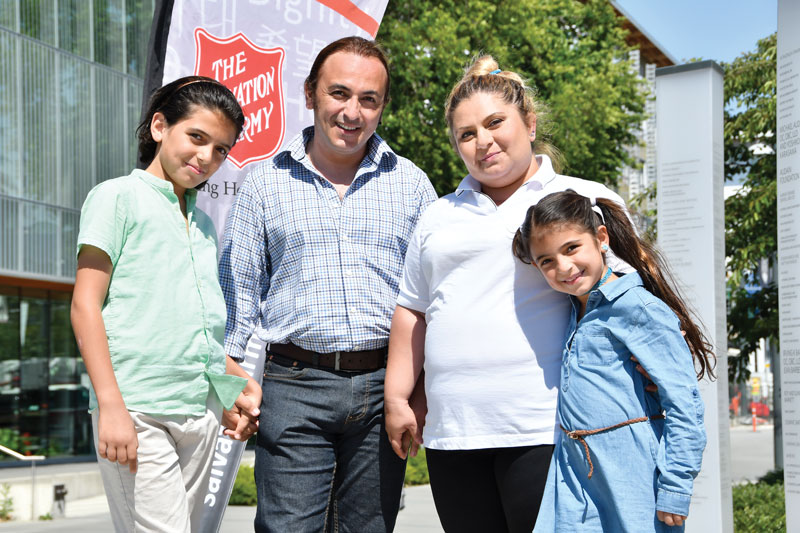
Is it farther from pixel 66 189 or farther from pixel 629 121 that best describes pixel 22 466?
pixel 629 121

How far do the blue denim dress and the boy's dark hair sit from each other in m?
1.21

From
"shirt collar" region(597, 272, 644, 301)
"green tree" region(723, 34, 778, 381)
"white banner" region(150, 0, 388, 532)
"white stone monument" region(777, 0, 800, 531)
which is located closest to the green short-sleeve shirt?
"shirt collar" region(597, 272, 644, 301)

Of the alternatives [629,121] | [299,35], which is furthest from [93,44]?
[299,35]

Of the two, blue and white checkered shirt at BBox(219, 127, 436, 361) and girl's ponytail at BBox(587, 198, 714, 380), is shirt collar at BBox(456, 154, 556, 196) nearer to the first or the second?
girl's ponytail at BBox(587, 198, 714, 380)

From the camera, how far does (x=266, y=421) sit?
312cm

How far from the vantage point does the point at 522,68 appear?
56.9ft

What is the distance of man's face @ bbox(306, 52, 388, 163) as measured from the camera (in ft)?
10.3

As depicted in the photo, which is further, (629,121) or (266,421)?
(629,121)

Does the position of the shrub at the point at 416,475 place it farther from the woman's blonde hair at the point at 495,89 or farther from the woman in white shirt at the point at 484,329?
the woman's blonde hair at the point at 495,89

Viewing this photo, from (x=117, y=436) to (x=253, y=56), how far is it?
2.98 m

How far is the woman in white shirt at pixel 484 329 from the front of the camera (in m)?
2.73

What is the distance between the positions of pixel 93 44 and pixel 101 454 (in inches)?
606

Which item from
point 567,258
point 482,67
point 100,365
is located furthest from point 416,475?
point 100,365

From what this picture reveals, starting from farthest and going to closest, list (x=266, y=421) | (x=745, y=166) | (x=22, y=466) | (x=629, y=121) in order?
(x=629, y=121), (x=22, y=466), (x=745, y=166), (x=266, y=421)
